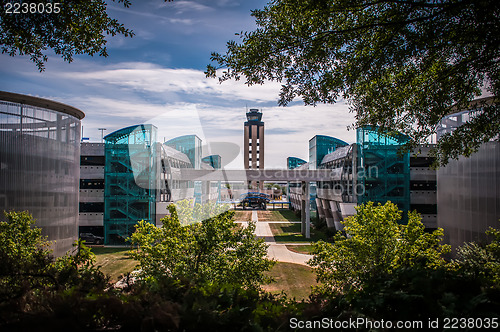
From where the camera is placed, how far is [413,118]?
8602 mm

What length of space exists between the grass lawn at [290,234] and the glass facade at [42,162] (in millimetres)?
20361

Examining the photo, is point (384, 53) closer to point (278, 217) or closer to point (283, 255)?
point (283, 255)

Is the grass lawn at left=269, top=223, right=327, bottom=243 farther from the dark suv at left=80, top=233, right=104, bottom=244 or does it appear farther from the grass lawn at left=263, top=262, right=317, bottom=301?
the dark suv at left=80, top=233, right=104, bottom=244

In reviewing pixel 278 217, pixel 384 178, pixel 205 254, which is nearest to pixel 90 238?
pixel 205 254

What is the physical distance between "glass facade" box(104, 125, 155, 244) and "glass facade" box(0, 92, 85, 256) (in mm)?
11329

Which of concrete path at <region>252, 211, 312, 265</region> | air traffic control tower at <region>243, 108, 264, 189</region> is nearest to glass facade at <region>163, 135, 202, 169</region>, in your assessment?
concrete path at <region>252, 211, 312, 265</region>

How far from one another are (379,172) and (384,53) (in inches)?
1088

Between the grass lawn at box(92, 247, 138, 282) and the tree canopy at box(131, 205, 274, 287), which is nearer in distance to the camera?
the tree canopy at box(131, 205, 274, 287)

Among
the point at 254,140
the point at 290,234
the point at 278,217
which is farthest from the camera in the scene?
the point at 254,140

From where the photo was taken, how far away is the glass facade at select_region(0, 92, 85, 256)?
17.5 m

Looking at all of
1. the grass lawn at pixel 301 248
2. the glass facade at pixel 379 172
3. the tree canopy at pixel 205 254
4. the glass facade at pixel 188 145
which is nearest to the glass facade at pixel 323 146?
the glass facade at pixel 379 172

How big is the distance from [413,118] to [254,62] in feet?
15.2

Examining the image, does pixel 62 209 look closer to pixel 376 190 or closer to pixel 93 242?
pixel 93 242

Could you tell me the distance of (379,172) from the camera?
107ft
